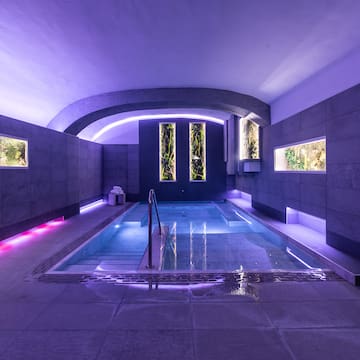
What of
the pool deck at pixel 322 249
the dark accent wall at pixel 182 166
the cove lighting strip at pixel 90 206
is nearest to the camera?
the pool deck at pixel 322 249

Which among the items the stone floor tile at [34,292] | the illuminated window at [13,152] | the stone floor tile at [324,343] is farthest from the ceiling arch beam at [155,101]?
the stone floor tile at [324,343]

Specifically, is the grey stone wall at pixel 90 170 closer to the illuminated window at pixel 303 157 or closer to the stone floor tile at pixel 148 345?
the illuminated window at pixel 303 157

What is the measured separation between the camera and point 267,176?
7.69 m

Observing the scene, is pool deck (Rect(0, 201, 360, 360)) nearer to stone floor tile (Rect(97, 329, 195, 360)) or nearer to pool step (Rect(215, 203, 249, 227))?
stone floor tile (Rect(97, 329, 195, 360))

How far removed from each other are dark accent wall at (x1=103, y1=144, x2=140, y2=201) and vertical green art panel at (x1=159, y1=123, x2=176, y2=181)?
3.62ft

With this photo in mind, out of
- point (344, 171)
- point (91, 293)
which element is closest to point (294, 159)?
point (344, 171)

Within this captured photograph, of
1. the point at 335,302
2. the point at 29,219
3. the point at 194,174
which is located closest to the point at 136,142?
the point at 194,174

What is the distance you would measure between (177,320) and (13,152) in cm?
463

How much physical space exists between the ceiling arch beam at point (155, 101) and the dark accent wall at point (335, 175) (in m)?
1.36

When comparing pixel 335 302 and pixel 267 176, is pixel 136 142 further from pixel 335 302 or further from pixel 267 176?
pixel 335 302

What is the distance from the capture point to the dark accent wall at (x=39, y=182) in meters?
4.97

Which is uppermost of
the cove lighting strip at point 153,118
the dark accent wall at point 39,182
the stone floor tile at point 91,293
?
the cove lighting strip at point 153,118

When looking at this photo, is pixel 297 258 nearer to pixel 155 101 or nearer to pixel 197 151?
pixel 155 101

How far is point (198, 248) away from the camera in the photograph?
196 inches
